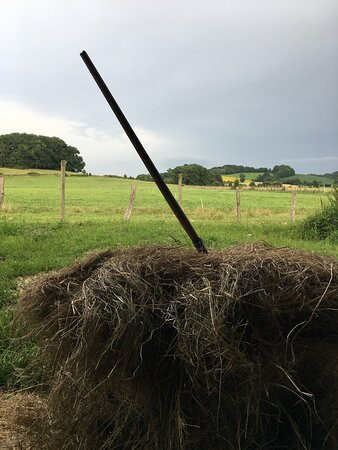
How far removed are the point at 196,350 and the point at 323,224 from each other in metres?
12.3

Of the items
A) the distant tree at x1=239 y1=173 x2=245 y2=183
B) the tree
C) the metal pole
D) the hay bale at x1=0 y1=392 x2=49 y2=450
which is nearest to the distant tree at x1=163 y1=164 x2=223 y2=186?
the distant tree at x1=239 y1=173 x2=245 y2=183

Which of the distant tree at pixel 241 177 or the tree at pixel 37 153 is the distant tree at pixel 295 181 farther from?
the tree at pixel 37 153

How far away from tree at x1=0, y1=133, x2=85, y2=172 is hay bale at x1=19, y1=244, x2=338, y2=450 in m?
66.7

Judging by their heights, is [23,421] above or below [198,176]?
below

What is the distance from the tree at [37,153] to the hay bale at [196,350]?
66672mm

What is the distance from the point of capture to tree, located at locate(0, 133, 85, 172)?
67812mm

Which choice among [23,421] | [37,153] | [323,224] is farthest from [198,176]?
[23,421]

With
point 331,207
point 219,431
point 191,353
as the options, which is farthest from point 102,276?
point 331,207

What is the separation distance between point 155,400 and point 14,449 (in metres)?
1.21

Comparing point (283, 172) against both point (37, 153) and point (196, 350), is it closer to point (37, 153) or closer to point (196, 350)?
point (37, 153)

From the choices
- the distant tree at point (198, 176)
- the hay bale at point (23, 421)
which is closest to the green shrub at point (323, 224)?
the hay bale at point (23, 421)

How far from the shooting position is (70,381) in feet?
7.79

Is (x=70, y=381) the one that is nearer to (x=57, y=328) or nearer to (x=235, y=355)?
(x=57, y=328)

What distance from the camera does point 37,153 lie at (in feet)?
226
